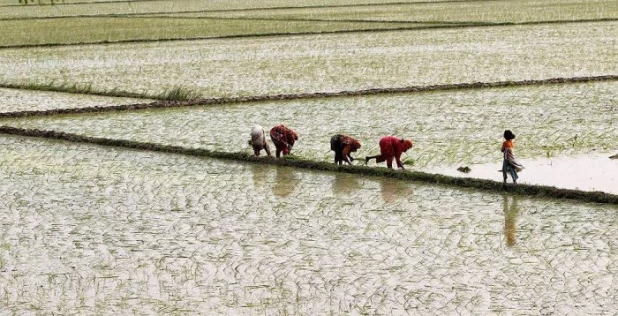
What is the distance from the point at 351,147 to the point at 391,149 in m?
0.36

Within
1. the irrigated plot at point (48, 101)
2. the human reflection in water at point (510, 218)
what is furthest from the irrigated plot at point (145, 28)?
the human reflection in water at point (510, 218)

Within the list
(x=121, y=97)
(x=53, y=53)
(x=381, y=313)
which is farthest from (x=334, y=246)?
(x=53, y=53)

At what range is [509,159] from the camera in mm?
7730

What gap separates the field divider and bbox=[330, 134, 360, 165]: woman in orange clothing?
0.08m

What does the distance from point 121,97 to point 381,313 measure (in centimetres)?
945

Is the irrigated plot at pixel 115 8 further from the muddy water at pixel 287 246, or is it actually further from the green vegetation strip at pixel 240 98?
the muddy water at pixel 287 246

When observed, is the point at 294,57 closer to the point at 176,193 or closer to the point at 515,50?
the point at 515,50

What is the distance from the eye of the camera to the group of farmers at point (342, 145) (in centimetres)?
844

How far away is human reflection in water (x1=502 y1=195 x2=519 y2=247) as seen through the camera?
6648mm

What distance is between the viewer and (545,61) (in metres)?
17.3

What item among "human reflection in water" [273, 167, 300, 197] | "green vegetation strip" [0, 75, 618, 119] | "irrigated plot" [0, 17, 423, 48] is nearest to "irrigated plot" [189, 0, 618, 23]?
"irrigated plot" [0, 17, 423, 48]

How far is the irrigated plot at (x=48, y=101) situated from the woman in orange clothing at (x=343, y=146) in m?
5.20

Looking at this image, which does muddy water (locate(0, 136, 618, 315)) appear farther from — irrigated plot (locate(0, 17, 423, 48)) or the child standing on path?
irrigated plot (locate(0, 17, 423, 48))

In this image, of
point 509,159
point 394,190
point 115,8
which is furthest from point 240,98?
point 115,8
